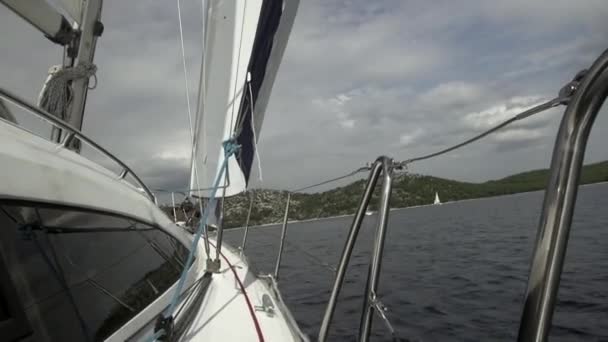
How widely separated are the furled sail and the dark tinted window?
154cm

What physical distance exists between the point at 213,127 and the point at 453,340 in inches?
180

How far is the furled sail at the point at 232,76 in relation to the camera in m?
3.75

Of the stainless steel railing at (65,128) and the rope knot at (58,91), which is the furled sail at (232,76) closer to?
the stainless steel railing at (65,128)

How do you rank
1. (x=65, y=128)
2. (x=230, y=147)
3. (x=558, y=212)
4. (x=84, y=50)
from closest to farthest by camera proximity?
(x=558, y=212), (x=65, y=128), (x=230, y=147), (x=84, y=50)

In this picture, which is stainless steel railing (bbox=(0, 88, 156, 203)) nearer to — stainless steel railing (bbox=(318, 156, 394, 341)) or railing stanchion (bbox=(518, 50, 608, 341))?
stainless steel railing (bbox=(318, 156, 394, 341))

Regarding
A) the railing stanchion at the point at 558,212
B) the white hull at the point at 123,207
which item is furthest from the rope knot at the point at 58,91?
the railing stanchion at the point at 558,212

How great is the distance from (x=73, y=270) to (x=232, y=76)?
2415mm

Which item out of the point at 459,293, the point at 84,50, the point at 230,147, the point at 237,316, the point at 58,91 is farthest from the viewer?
the point at 459,293

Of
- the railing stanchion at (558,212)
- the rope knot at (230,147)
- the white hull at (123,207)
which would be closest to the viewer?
the railing stanchion at (558,212)

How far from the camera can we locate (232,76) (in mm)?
3754

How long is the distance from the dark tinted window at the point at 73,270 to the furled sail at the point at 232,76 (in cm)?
154

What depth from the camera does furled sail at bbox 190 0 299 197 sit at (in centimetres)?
375


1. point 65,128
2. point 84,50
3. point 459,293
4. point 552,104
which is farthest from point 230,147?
point 459,293

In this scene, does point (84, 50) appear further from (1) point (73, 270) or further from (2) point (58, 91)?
(1) point (73, 270)
